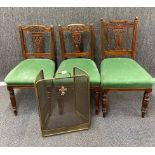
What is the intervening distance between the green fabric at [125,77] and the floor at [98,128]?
0.36m

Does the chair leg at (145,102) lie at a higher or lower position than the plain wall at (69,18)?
lower

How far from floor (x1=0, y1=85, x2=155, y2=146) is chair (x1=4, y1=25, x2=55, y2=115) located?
16 centimetres

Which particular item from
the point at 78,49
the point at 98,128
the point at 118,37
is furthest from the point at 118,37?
the point at 98,128

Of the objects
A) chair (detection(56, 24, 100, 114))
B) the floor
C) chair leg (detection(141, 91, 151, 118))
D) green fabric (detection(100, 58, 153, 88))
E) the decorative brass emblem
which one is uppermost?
chair (detection(56, 24, 100, 114))

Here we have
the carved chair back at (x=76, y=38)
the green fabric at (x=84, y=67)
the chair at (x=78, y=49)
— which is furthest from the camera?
the carved chair back at (x=76, y=38)

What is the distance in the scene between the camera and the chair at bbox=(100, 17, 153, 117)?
71.6 inches

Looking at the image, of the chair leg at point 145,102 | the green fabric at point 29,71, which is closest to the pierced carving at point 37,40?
the green fabric at point 29,71

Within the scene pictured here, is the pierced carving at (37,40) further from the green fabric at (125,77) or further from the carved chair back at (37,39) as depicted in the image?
the green fabric at (125,77)

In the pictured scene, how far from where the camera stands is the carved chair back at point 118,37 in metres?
2.13

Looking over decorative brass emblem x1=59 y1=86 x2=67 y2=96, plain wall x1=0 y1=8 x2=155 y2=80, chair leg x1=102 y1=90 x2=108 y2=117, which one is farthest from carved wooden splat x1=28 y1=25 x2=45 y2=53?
chair leg x1=102 y1=90 x2=108 y2=117

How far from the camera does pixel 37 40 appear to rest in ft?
7.19

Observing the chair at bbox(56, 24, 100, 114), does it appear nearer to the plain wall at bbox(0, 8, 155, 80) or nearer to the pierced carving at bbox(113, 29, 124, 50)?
the plain wall at bbox(0, 8, 155, 80)

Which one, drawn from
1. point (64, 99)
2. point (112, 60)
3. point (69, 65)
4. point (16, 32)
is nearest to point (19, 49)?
point (16, 32)

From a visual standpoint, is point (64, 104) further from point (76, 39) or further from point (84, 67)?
point (76, 39)
